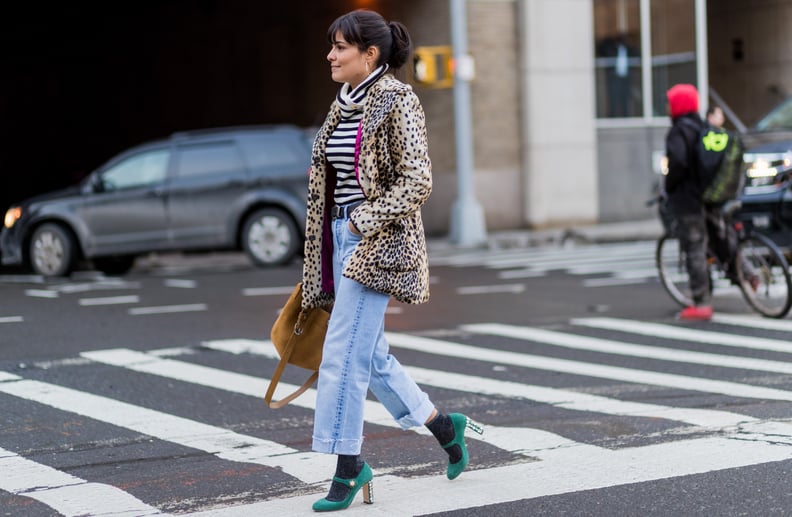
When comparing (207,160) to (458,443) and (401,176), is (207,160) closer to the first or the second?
(458,443)

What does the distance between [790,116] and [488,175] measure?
7952mm

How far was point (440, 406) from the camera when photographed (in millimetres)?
7281

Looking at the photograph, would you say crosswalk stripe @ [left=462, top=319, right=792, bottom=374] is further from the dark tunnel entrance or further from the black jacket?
the dark tunnel entrance

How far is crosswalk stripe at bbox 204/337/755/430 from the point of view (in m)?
6.61

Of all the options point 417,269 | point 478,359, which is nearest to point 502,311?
point 478,359

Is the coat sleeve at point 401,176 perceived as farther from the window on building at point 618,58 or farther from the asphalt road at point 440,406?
the window on building at point 618,58

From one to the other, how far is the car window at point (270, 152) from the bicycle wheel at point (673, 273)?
261 inches

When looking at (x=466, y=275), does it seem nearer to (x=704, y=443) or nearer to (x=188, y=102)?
(x=704, y=443)

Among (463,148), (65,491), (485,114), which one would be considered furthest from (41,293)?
(485,114)

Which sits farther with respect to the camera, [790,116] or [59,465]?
[790,116]

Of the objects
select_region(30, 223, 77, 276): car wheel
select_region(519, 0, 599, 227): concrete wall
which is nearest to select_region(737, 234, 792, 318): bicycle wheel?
select_region(30, 223, 77, 276): car wheel

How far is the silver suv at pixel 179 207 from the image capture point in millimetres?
16766

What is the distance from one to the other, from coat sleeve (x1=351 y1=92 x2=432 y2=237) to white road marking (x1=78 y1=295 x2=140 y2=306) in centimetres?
825

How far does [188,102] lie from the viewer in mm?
30266
